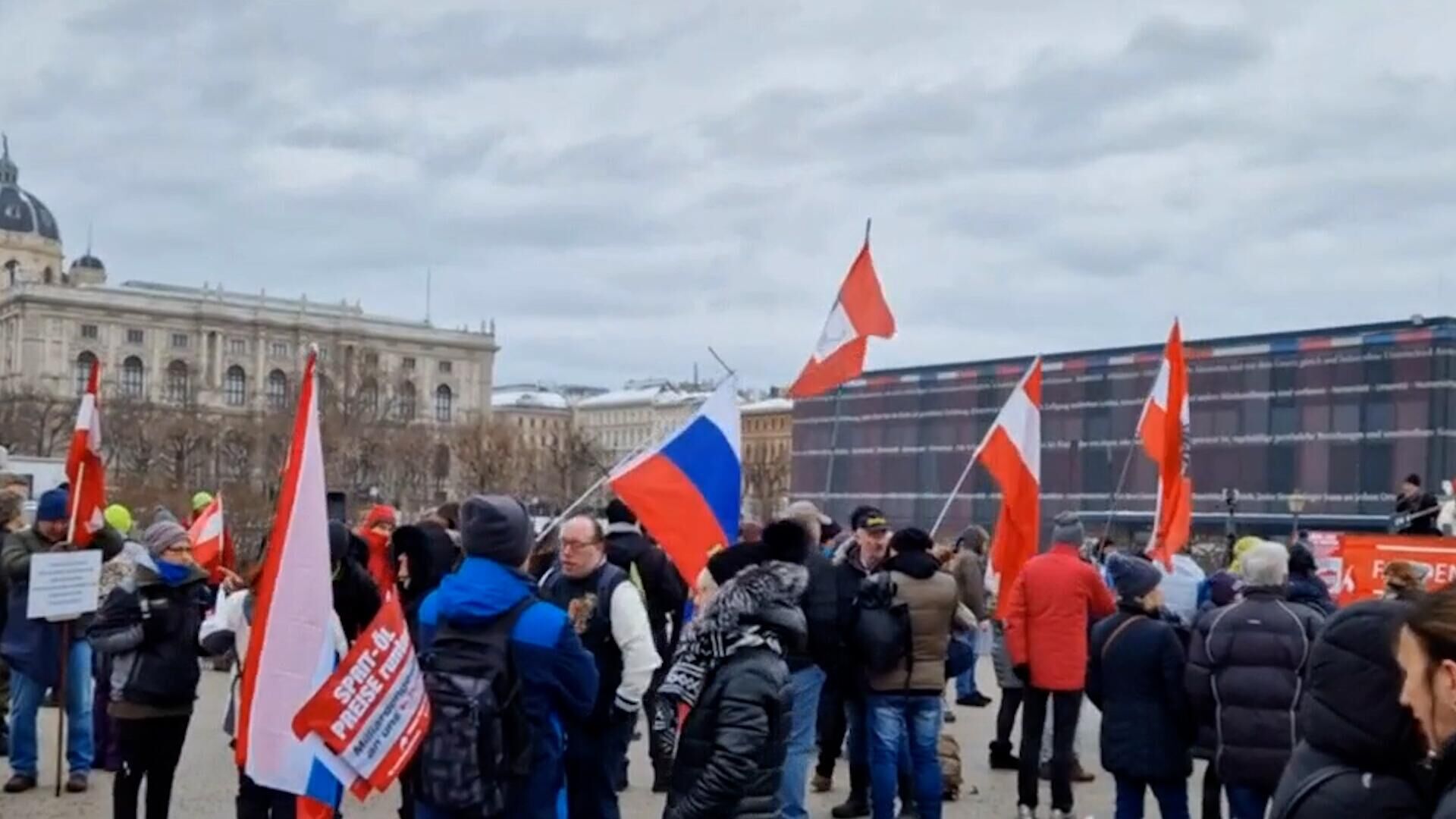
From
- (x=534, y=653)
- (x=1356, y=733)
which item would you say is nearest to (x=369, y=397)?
(x=534, y=653)

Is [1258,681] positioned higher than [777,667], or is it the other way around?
[777,667]

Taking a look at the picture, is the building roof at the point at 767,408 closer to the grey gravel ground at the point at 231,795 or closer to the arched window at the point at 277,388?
the arched window at the point at 277,388

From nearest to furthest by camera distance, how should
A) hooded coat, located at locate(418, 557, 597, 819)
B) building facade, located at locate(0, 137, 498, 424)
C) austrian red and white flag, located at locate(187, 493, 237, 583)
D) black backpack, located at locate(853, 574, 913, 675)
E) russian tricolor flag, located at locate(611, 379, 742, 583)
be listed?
hooded coat, located at locate(418, 557, 597, 819) → russian tricolor flag, located at locate(611, 379, 742, 583) → black backpack, located at locate(853, 574, 913, 675) → austrian red and white flag, located at locate(187, 493, 237, 583) → building facade, located at locate(0, 137, 498, 424)

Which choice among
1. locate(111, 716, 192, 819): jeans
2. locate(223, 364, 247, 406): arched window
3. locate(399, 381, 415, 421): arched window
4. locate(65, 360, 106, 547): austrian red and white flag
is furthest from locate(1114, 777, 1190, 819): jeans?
locate(223, 364, 247, 406): arched window

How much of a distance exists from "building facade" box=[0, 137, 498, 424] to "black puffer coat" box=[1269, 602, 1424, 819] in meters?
105

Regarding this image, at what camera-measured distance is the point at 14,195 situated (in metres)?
149

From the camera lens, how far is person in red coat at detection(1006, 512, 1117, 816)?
9000mm

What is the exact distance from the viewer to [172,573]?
7.63m

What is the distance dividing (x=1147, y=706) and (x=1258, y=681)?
3.14 feet

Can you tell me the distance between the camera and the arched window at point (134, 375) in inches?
4660

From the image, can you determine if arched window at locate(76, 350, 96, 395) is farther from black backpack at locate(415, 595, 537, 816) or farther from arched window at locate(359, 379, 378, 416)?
black backpack at locate(415, 595, 537, 816)

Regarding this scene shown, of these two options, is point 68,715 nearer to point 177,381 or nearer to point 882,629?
point 882,629

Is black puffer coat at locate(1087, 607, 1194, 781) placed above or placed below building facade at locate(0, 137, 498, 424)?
below

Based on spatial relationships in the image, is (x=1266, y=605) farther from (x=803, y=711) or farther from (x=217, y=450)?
(x=217, y=450)
